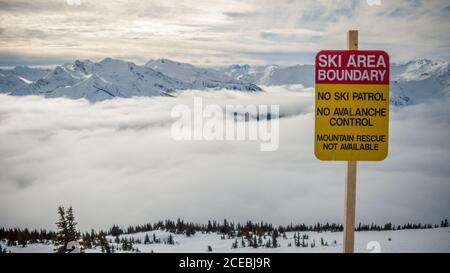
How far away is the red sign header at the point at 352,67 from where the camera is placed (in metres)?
5.86

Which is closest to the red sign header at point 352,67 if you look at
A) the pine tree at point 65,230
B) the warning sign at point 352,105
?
the warning sign at point 352,105

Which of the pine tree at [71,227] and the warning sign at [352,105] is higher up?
the warning sign at [352,105]

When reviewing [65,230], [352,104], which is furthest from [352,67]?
[65,230]

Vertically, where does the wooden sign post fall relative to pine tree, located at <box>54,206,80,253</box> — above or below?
above

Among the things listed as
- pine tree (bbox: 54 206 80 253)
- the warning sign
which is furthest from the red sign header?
pine tree (bbox: 54 206 80 253)

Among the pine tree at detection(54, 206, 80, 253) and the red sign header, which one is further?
the pine tree at detection(54, 206, 80, 253)

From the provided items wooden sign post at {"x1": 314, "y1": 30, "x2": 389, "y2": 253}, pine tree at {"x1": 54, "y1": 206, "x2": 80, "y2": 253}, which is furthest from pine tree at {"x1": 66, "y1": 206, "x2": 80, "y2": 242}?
wooden sign post at {"x1": 314, "y1": 30, "x2": 389, "y2": 253}

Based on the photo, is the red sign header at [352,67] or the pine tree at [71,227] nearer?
the red sign header at [352,67]

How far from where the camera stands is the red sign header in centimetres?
586

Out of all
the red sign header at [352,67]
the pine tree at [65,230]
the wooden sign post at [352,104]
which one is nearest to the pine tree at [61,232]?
the pine tree at [65,230]

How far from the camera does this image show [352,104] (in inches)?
236

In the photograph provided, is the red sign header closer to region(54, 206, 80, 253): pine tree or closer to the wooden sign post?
the wooden sign post

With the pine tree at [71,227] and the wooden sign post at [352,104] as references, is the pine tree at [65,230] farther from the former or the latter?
the wooden sign post at [352,104]
